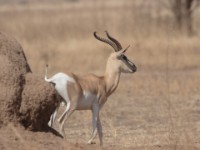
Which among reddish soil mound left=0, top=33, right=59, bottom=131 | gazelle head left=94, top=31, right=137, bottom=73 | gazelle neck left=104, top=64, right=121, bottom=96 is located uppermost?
gazelle head left=94, top=31, right=137, bottom=73

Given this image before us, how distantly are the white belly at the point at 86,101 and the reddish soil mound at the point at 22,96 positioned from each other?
1.52 m

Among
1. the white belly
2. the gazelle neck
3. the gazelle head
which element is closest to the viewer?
the white belly

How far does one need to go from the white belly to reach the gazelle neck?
704 millimetres

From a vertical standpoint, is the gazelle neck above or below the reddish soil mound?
above

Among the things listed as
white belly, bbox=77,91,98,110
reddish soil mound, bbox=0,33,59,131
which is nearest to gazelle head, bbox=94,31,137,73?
white belly, bbox=77,91,98,110

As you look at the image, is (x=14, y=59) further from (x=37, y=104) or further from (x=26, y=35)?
(x=26, y=35)

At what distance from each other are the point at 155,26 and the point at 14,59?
71.5ft

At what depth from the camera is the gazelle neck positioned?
13.0 m

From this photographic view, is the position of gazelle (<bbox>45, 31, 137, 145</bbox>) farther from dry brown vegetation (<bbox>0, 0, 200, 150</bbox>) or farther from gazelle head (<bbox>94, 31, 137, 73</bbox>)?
dry brown vegetation (<bbox>0, 0, 200, 150</bbox>)

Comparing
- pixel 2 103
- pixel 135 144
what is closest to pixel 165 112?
pixel 135 144

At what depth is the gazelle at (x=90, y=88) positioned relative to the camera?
461 inches

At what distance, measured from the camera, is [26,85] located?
10.1 m

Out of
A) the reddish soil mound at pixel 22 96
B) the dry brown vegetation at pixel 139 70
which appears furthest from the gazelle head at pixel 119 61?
the reddish soil mound at pixel 22 96

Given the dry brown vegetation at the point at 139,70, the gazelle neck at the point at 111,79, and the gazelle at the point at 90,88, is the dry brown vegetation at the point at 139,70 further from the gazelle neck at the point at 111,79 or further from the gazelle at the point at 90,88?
the gazelle neck at the point at 111,79
